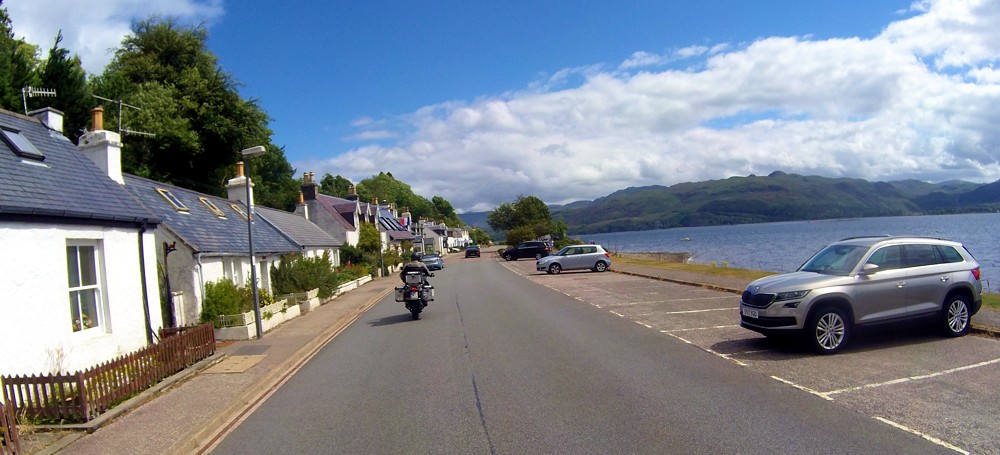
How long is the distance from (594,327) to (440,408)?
6684 mm

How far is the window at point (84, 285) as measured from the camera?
32.5ft

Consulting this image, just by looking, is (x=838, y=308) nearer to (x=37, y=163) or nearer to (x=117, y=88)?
(x=37, y=163)

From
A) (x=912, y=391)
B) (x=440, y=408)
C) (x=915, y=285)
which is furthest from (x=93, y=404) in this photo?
(x=915, y=285)

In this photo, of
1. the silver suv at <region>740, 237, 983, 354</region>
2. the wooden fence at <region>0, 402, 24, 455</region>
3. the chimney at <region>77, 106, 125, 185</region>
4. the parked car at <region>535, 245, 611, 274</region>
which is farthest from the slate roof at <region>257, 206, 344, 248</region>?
the silver suv at <region>740, 237, 983, 354</region>

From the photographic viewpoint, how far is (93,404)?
7.70m

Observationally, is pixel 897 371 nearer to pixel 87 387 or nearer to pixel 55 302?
pixel 87 387

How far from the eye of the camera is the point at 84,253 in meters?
10.4

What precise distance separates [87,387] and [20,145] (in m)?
5.45

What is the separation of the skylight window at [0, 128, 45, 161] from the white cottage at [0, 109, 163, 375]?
0.07 feet

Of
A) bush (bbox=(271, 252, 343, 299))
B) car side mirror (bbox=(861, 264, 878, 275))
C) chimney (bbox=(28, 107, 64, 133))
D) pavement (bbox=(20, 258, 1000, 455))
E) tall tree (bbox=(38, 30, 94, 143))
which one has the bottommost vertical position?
pavement (bbox=(20, 258, 1000, 455))

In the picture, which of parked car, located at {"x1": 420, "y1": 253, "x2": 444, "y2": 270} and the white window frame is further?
parked car, located at {"x1": 420, "y1": 253, "x2": 444, "y2": 270}

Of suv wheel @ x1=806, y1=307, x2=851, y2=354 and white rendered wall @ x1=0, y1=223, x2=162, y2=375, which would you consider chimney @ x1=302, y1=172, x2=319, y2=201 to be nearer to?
white rendered wall @ x1=0, y1=223, x2=162, y2=375

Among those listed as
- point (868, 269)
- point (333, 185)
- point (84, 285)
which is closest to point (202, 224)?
point (84, 285)

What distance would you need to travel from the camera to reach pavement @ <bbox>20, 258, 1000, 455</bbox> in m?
6.78
